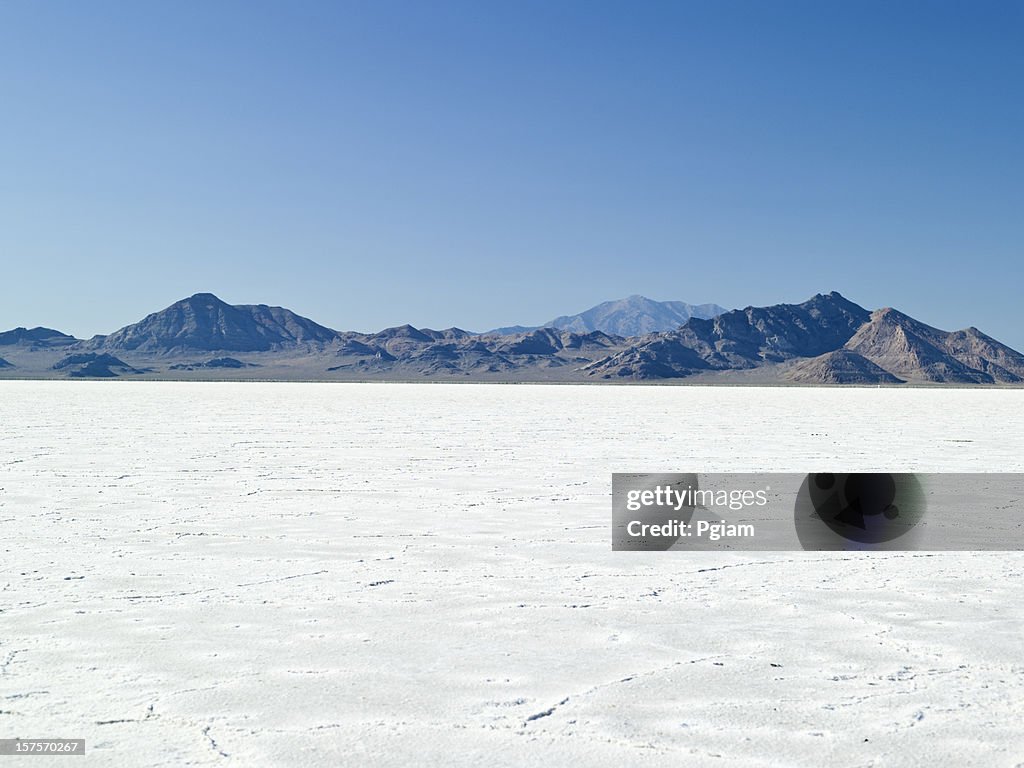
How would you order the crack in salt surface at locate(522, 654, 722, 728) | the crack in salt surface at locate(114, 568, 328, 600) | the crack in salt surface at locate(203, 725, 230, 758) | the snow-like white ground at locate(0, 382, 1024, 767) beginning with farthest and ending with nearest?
the crack in salt surface at locate(114, 568, 328, 600) → the crack in salt surface at locate(522, 654, 722, 728) → the snow-like white ground at locate(0, 382, 1024, 767) → the crack in salt surface at locate(203, 725, 230, 758)

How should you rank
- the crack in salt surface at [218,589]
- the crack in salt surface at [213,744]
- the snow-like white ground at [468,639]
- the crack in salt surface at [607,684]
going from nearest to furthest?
the crack in salt surface at [213,744] → the snow-like white ground at [468,639] → the crack in salt surface at [607,684] → the crack in salt surface at [218,589]

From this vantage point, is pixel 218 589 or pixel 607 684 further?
pixel 218 589

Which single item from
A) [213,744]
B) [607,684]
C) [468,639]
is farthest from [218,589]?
[607,684]

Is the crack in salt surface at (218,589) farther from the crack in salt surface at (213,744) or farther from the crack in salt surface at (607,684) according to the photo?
the crack in salt surface at (607,684)

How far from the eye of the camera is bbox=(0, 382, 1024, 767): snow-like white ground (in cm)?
311

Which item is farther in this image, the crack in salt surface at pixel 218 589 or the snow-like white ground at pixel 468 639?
the crack in salt surface at pixel 218 589

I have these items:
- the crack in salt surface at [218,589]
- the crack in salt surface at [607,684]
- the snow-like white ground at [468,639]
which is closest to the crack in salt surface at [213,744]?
the snow-like white ground at [468,639]

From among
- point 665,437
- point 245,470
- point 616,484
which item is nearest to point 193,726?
point 616,484

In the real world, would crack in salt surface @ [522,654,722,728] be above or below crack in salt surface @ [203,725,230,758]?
above

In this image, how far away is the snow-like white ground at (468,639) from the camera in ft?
10.2

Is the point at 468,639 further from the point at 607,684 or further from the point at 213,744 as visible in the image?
the point at 213,744

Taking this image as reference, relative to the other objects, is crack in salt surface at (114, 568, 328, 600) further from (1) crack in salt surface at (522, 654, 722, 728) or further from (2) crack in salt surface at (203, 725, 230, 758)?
(1) crack in salt surface at (522, 654, 722, 728)

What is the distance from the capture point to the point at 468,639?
14.0 feet

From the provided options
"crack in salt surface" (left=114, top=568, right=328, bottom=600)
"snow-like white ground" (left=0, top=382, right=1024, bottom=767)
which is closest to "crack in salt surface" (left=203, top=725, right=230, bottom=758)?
"snow-like white ground" (left=0, top=382, right=1024, bottom=767)
